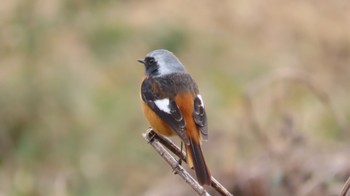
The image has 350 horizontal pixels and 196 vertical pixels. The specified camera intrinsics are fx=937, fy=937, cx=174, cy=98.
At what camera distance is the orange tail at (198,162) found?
4.07 meters

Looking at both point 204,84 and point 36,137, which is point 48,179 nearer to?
point 36,137

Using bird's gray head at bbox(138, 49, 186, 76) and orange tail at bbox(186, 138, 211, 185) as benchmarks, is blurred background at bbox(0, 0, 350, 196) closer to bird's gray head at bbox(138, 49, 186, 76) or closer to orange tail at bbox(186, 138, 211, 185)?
bird's gray head at bbox(138, 49, 186, 76)

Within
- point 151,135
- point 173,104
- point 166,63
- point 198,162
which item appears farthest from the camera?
point 166,63

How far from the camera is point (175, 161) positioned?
393 cm

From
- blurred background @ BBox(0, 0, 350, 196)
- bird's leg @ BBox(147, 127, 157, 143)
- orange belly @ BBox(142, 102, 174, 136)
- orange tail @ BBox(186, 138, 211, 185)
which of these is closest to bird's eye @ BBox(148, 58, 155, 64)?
orange belly @ BBox(142, 102, 174, 136)

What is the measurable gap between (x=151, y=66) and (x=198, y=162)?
1194 mm

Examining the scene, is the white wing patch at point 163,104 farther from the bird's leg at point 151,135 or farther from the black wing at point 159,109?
the bird's leg at point 151,135

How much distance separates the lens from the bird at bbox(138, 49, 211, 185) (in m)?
4.71

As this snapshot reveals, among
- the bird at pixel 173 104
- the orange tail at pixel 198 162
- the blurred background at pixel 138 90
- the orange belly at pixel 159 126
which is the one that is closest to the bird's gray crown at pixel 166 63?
the bird at pixel 173 104

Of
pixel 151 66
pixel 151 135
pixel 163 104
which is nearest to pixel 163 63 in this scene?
pixel 151 66

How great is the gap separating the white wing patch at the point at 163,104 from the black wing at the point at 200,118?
0.14 m

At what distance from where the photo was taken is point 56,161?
9031 mm

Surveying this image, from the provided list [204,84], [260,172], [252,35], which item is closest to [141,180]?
[204,84]

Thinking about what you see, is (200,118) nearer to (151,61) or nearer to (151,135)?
(151,135)
